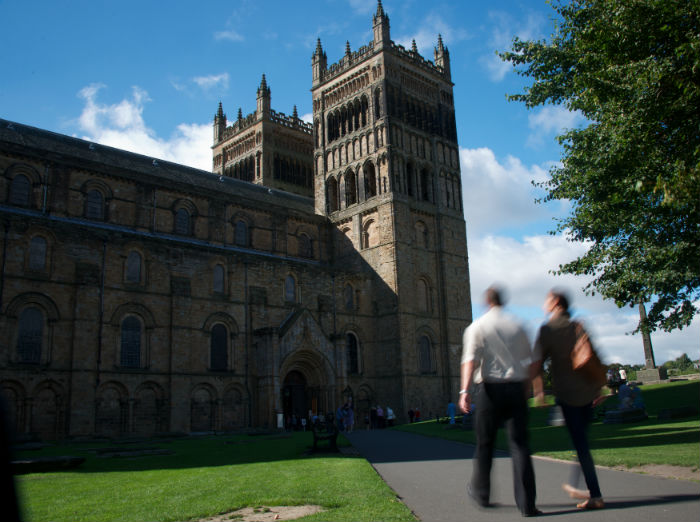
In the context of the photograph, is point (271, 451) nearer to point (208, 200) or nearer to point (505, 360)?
point (505, 360)

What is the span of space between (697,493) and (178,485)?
809cm

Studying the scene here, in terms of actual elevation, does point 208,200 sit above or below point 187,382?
above

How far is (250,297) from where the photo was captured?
124ft

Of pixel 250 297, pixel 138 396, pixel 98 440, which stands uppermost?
pixel 250 297

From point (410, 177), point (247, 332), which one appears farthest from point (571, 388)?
point (410, 177)

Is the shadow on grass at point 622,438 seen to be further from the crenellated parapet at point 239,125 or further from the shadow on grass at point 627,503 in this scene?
the crenellated parapet at point 239,125

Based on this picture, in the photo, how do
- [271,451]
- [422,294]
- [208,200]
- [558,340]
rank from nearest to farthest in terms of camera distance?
1. [558,340]
2. [271,451]
3. [208,200]
4. [422,294]

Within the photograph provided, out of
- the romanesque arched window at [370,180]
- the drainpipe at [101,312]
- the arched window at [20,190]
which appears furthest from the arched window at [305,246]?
the arched window at [20,190]

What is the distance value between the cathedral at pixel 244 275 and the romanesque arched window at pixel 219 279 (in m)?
0.12

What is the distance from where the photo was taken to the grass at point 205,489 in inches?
313

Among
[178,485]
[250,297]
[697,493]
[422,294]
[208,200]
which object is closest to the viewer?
[697,493]

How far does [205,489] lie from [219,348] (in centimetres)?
2625

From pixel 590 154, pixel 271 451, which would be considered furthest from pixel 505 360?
pixel 590 154

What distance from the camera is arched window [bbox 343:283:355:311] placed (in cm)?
4434
